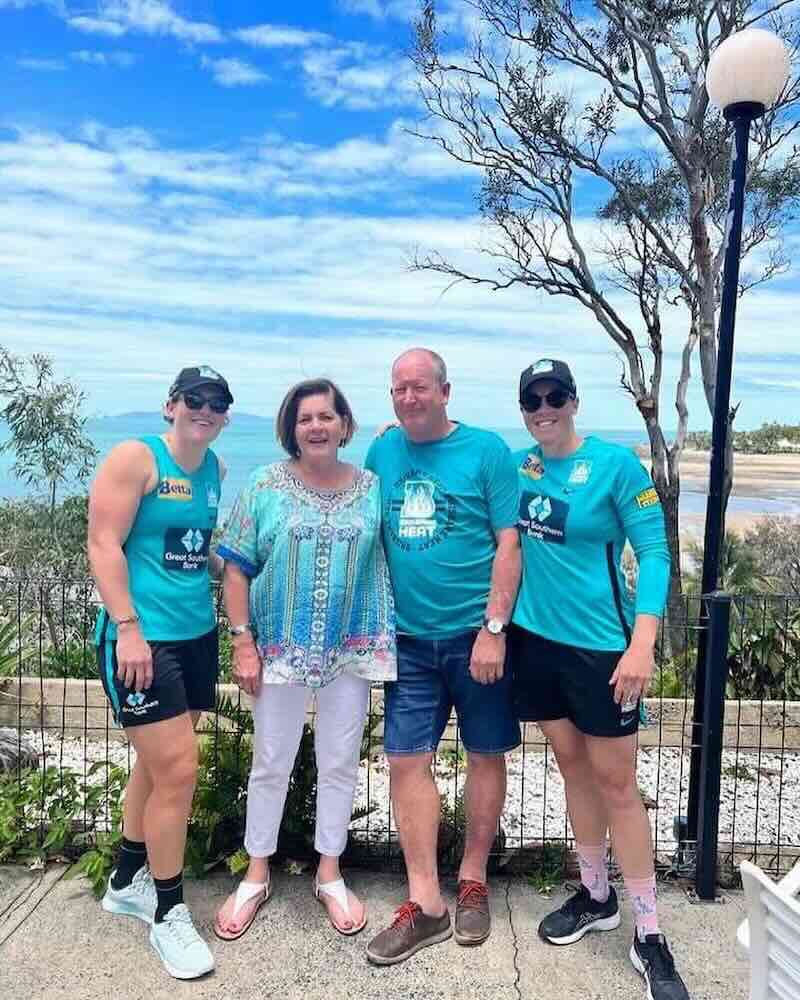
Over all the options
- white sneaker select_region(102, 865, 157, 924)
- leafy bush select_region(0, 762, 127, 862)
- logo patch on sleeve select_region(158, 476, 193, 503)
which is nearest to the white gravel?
leafy bush select_region(0, 762, 127, 862)

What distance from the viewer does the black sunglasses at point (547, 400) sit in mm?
2859

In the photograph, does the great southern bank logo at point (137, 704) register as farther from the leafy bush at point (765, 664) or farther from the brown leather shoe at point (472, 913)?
the leafy bush at point (765, 664)

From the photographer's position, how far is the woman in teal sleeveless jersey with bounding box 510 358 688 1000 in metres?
2.80

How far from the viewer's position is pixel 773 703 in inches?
263

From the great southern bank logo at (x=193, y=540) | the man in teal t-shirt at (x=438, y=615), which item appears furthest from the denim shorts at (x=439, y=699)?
the great southern bank logo at (x=193, y=540)

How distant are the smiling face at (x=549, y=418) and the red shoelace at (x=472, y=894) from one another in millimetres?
1573

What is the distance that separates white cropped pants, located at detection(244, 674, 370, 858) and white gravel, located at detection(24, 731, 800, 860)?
57.0 inches

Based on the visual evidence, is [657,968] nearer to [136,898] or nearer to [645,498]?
[645,498]

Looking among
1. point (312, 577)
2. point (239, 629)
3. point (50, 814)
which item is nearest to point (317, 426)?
point (312, 577)

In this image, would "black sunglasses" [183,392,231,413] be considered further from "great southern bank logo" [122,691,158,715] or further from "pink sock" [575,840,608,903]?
"pink sock" [575,840,608,903]

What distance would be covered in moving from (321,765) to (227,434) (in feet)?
3.94

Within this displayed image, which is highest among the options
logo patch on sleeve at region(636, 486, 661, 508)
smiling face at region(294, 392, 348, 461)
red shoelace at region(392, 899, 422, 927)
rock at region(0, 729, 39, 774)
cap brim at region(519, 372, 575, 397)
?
cap brim at region(519, 372, 575, 397)

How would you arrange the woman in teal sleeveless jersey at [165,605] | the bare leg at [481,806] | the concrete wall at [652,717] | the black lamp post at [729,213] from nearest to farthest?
1. the woman in teal sleeveless jersey at [165,605]
2. the bare leg at [481,806]
3. the black lamp post at [729,213]
4. the concrete wall at [652,717]

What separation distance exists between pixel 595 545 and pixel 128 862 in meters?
1.98
